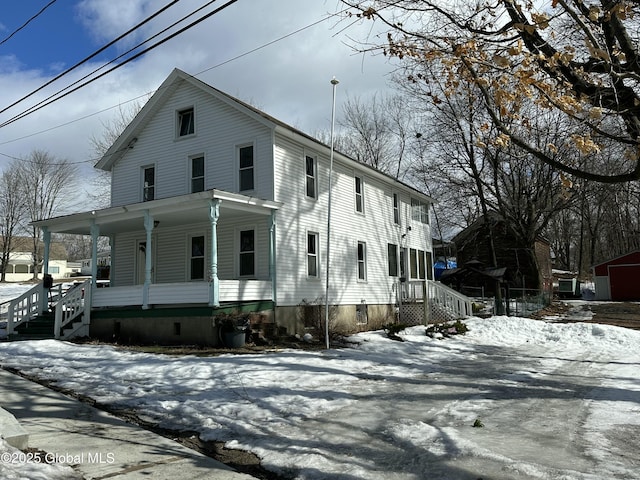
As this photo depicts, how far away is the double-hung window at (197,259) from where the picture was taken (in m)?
17.0

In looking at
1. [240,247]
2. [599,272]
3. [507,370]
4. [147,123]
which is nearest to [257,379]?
[507,370]

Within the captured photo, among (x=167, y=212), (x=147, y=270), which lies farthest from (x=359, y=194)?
(x=147, y=270)

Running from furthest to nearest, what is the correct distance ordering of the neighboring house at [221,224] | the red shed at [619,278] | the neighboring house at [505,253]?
the red shed at [619,278]
the neighboring house at [505,253]
the neighboring house at [221,224]

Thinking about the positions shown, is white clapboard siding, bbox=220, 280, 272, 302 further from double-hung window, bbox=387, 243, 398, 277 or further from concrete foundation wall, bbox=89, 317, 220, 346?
double-hung window, bbox=387, 243, 398, 277

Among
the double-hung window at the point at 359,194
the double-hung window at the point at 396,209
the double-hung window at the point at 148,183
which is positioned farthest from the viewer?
the double-hung window at the point at 396,209

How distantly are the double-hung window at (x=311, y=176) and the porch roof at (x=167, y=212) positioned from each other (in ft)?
7.73

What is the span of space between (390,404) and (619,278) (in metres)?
40.2

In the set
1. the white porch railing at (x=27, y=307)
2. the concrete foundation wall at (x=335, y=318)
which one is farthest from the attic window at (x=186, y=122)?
the concrete foundation wall at (x=335, y=318)

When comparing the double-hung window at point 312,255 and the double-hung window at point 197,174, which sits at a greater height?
the double-hung window at point 197,174

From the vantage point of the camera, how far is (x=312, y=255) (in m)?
17.5

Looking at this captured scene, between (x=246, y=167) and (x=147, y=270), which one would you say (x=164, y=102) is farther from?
(x=147, y=270)

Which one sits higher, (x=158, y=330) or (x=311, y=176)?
(x=311, y=176)

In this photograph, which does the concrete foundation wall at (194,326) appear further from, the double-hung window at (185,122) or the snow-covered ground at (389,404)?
the double-hung window at (185,122)

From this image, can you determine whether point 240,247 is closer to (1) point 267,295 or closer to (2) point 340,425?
(1) point 267,295
